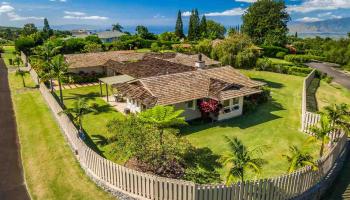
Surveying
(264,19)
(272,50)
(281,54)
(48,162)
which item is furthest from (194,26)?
(48,162)

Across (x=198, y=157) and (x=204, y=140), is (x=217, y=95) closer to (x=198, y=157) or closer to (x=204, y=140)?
(x=204, y=140)

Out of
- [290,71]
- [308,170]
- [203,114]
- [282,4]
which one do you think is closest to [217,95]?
[203,114]

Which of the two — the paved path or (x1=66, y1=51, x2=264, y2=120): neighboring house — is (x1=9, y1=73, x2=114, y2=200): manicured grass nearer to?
the paved path

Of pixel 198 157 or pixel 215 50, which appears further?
pixel 215 50

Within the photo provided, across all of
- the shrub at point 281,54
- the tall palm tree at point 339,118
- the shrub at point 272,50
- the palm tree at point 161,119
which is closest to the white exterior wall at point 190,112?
the palm tree at point 161,119

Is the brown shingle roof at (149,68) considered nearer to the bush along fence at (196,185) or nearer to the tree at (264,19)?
the bush along fence at (196,185)

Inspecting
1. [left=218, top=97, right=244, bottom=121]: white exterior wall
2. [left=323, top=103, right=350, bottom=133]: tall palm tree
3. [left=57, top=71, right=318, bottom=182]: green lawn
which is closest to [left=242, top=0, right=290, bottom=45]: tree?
[left=57, top=71, right=318, bottom=182]: green lawn
